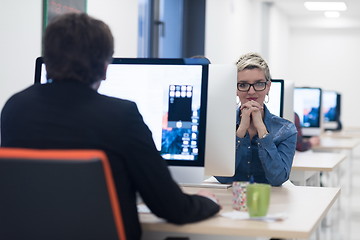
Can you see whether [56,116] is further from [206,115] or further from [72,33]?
[206,115]

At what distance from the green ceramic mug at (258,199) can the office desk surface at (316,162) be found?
2.09 meters

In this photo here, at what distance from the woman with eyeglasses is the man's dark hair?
1.05m

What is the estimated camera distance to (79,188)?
148 centimetres

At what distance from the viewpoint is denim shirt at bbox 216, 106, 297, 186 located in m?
2.60

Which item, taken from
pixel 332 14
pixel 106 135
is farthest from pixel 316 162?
pixel 332 14

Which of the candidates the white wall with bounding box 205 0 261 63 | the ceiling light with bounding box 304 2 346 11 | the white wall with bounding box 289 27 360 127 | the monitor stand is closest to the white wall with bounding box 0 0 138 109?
the monitor stand

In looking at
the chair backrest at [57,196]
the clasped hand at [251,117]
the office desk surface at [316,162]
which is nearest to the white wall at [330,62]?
the office desk surface at [316,162]

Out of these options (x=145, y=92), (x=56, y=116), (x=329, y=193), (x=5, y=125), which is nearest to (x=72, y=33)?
(x=56, y=116)

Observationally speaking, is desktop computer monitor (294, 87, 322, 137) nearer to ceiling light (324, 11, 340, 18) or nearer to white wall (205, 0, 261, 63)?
white wall (205, 0, 261, 63)

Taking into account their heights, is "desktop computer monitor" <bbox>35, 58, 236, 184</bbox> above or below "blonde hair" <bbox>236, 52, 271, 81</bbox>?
below

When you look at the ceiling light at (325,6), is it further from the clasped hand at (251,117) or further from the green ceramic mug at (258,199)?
the green ceramic mug at (258,199)

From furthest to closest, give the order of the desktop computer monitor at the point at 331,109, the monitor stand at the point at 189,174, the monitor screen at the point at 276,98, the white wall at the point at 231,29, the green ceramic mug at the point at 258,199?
the desktop computer monitor at the point at 331,109 < the white wall at the point at 231,29 < the monitor screen at the point at 276,98 < the monitor stand at the point at 189,174 < the green ceramic mug at the point at 258,199

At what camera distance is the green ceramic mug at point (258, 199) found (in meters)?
1.82

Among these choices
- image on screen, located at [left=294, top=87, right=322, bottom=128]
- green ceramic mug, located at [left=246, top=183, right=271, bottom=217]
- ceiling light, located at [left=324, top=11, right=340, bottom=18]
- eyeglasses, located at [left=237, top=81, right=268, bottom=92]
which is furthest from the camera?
ceiling light, located at [left=324, top=11, right=340, bottom=18]
